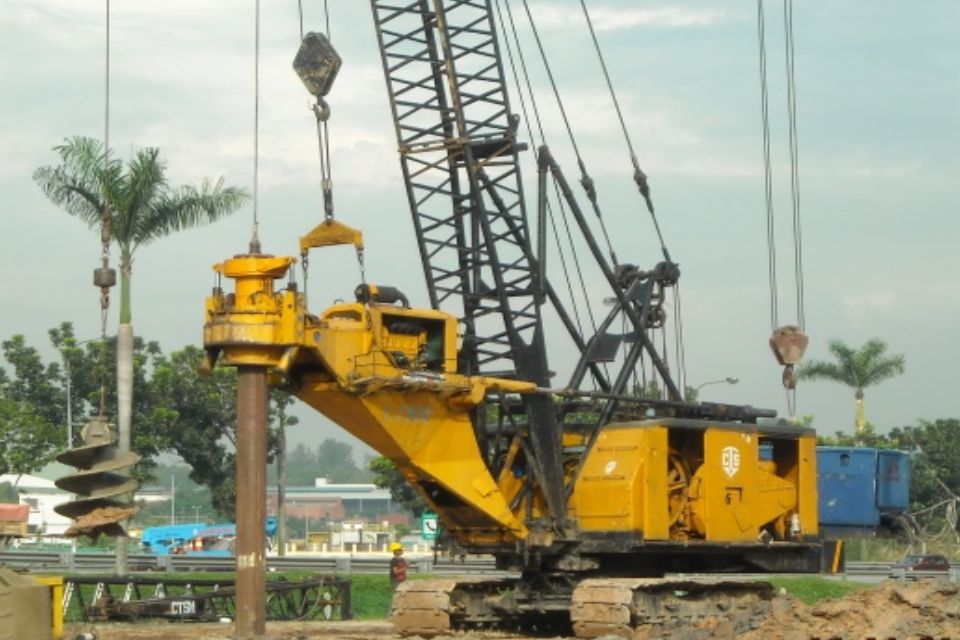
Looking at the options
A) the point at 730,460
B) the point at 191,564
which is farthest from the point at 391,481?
the point at 730,460

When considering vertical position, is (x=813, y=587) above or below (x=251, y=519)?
below

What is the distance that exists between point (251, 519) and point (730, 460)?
790 centimetres

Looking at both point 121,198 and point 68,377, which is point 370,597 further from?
point 68,377

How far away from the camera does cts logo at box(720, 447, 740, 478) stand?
84.3ft

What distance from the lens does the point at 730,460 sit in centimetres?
2584

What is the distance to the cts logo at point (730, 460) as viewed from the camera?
84.3ft

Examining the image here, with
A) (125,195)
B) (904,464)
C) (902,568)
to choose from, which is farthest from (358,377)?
(902,568)

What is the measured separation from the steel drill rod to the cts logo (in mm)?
7550

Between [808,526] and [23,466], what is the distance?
44144 mm

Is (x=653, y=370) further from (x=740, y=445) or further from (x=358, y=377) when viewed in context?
(x=358, y=377)

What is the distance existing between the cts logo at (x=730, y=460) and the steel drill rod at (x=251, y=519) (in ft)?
24.8

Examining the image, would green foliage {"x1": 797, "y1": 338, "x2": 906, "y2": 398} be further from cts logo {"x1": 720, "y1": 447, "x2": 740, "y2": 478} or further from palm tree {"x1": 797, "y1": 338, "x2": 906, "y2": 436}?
cts logo {"x1": 720, "y1": 447, "x2": 740, "y2": 478}

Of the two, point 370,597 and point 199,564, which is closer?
point 370,597

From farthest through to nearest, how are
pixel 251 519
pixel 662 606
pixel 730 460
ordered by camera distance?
pixel 730 460 < pixel 662 606 < pixel 251 519
